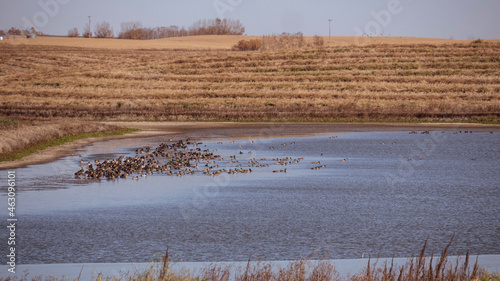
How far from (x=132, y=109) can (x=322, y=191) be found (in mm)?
38123

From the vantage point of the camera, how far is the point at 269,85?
227 feet

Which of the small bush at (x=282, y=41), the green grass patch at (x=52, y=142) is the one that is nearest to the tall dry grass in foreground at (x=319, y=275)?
the green grass patch at (x=52, y=142)

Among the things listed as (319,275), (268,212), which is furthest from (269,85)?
(319,275)

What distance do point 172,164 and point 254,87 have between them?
1807 inches

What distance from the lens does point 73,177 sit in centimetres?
2039

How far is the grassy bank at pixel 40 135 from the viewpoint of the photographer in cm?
2589

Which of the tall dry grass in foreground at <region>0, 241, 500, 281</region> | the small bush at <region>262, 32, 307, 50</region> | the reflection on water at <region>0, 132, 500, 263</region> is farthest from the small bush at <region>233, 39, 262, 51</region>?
the tall dry grass in foreground at <region>0, 241, 500, 281</region>

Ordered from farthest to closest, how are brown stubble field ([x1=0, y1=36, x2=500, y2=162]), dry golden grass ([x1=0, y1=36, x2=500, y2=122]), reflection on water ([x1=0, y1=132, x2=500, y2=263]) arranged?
dry golden grass ([x1=0, y1=36, x2=500, y2=122])
brown stubble field ([x1=0, y1=36, x2=500, y2=162])
reflection on water ([x1=0, y1=132, x2=500, y2=263])

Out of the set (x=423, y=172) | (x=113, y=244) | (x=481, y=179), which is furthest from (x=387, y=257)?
(x=423, y=172)

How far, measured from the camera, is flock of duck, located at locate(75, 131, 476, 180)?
20922mm

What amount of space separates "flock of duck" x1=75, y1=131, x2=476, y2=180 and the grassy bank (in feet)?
12.0

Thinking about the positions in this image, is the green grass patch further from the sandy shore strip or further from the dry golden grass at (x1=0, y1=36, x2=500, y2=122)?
the dry golden grass at (x1=0, y1=36, x2=500, y2=122)

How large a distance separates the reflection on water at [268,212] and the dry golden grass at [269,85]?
26.2 meters

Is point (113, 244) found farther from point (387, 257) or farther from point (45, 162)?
point (45, 162)
